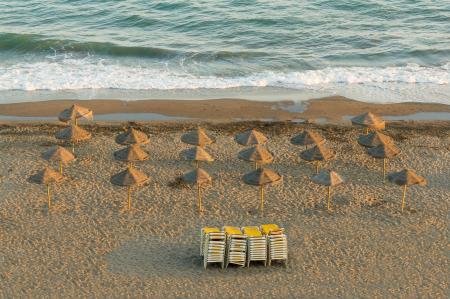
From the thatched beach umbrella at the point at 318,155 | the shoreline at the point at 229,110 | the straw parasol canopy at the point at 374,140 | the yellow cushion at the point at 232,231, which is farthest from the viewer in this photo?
the shoreline at the point at 229,110

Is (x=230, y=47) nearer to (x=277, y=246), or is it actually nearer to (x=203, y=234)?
(x=203, y=234)

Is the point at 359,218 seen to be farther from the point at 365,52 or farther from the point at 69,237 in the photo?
the point at 365,52

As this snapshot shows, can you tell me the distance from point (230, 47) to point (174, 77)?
5.60m

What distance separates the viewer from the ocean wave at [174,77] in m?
29.8

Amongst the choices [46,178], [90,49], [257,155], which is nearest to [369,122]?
[257,155]

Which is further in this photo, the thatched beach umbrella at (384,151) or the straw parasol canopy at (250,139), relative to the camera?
the straw parasol canopy at (250,139)

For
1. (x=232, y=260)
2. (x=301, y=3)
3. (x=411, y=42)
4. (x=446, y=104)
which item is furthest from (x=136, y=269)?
(x=301, y=3)

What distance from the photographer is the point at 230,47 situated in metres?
35.5

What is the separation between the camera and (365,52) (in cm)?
3450

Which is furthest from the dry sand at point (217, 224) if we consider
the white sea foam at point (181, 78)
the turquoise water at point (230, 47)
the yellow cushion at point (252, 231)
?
the turquoise water at point (230, 47)

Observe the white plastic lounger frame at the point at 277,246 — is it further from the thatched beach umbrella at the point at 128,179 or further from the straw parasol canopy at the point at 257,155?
the thatched beach umbrella at the point at 128,179

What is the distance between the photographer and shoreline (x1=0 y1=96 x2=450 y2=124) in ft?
84.1

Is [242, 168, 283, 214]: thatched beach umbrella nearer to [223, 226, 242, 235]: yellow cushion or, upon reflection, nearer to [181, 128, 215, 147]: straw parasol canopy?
[223, 226, 242, 235]: yellow cushion

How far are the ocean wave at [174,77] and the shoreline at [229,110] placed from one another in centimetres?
238
